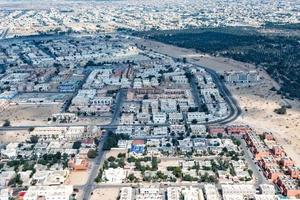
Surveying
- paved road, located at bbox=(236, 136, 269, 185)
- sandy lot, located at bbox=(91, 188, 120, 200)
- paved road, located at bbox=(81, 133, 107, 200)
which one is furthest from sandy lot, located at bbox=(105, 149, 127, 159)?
paved road, located at bbox=(236, 136, 269, 185)

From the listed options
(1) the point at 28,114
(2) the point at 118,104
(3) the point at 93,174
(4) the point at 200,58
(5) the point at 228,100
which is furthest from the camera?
(4) the point at 200,58

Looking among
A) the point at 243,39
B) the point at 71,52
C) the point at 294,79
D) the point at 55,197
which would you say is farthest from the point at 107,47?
the point at 55,197

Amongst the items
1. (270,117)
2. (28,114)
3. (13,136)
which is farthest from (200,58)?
(13,136)

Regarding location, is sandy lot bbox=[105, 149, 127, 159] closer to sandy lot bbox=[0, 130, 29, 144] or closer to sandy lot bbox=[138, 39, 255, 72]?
sandy lot bbox=[0, 130, 29, 144]

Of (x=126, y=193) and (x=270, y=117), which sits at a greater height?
(x=126, y=193)

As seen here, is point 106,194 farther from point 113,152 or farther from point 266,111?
point 266,111

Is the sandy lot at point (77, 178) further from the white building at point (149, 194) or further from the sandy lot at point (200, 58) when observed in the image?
the sandy lot at point (200, 58)
